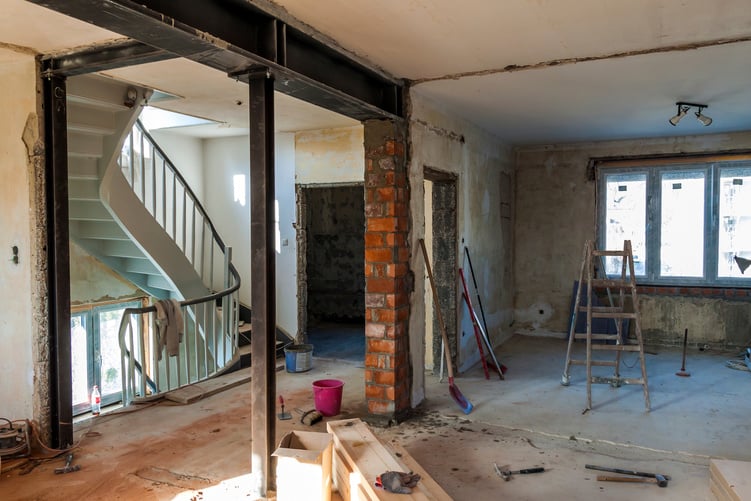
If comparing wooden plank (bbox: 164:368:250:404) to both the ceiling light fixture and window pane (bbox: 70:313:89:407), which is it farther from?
the ceiling light fixture

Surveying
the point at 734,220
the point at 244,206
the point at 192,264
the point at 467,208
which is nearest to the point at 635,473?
the point at 467,208

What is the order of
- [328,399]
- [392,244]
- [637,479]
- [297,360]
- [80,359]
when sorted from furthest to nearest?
[80,359]
[297,360]
[328,399]
[392,244]
[637,479]

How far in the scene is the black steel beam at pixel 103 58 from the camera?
119 inches

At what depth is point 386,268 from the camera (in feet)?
13.6

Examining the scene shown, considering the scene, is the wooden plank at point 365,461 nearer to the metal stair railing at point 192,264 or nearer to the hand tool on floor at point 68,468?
the hand tool on floor at point 68,468

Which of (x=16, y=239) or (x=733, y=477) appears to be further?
(x=16, y=239)

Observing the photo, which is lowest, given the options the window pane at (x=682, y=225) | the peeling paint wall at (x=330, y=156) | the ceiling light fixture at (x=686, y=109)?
the window pane at (x=682, y=225)

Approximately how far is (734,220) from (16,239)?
302 inches

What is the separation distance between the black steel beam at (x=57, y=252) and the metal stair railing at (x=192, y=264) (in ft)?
6.36

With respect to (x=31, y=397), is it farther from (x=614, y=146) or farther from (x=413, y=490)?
(x=614, y=146)

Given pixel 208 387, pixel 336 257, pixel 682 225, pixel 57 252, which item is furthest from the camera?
pixel 336 257

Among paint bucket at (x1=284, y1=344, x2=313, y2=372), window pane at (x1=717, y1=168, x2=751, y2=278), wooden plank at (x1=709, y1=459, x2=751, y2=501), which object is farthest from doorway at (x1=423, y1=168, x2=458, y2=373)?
window pane at (x1=717, y1=168, x2=751, y2=278)

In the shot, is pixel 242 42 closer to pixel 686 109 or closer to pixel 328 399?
pixel 328 399

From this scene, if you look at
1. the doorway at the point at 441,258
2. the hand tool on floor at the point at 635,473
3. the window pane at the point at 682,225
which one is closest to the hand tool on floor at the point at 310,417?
the doorway at the point at 441,258
